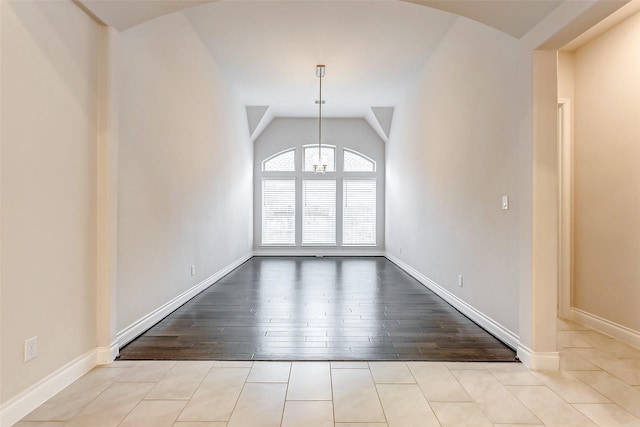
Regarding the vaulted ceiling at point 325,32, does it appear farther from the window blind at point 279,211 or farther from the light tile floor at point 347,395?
the window blind at point 279,211

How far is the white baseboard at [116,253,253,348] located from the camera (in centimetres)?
306

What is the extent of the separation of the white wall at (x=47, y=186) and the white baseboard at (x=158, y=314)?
403mm

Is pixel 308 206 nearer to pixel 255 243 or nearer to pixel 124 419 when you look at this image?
pixel 255 243

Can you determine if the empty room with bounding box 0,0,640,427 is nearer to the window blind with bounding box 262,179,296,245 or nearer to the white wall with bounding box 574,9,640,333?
the white wall with bounding box 574,9,640,333

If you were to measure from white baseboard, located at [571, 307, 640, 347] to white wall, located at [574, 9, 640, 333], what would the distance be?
38mm

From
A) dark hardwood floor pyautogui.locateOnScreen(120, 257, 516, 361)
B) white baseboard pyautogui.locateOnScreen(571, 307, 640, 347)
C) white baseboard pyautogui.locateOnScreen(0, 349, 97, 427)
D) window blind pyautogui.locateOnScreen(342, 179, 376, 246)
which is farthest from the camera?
window blind pyautogui.locateOnScreen(342, 179, 376, 246)

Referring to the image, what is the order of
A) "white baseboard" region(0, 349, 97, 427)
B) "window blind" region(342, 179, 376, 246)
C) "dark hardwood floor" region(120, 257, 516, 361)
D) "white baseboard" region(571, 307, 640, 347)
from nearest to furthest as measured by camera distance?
1. "white baseboard" region(0, 349, 97, 427)
2. "dark hardwood floor" region(120, 257, 516, 361)
3. "white baseboard" region(571, 307, 640, 347)
4. "window blind" region(342, 179, 376, 246)

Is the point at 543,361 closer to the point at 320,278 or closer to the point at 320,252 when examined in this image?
the point at 320,278

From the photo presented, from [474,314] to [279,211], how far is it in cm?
627

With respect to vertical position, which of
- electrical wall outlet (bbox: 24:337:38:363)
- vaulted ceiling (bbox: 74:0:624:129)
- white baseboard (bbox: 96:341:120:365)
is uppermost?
→ vaulted ceiling (bbox: 74:0:624:129)

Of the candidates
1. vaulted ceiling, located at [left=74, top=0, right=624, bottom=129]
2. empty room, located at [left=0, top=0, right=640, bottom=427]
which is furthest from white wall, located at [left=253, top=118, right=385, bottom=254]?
empty room, located at [left=0, top=0, right=640, bottom=427]

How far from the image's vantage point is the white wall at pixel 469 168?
3.12m

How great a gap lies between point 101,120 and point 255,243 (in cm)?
677

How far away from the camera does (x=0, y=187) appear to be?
1854mm
